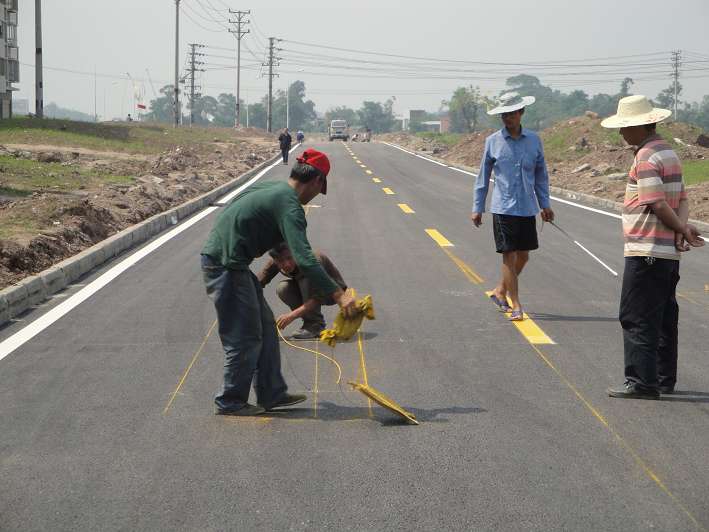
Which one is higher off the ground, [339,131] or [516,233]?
[339,131]

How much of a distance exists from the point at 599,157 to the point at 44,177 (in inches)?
771

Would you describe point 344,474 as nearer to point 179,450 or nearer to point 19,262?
point 179,450

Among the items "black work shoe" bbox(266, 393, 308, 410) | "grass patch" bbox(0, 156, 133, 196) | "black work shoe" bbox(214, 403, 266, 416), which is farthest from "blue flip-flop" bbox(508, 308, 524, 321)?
"grass patch" bbox(0, 156, 133, 196)

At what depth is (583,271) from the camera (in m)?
10.9

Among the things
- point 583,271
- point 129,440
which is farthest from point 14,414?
point 583,271

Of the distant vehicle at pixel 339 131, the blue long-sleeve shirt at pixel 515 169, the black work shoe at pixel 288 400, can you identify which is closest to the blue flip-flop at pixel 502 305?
the blue long-sleeve shirt at pixel 515 169

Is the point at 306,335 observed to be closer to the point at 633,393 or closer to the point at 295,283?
the point at 295,283

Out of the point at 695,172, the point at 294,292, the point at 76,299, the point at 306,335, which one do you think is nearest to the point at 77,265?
the point at 76,299

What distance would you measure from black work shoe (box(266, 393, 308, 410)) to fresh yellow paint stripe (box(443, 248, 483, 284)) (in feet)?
16.0

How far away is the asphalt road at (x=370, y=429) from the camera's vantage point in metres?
3.91

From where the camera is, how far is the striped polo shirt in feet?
18.0

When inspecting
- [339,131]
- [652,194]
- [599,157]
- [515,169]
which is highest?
[339,131]

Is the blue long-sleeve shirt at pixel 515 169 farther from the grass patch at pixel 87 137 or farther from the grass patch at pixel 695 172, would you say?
the grass patch at pixel 87 137

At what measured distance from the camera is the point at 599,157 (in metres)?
32.3
